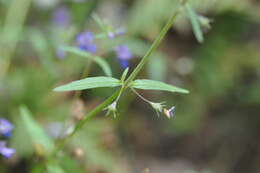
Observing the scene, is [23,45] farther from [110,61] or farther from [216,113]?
[216,113]

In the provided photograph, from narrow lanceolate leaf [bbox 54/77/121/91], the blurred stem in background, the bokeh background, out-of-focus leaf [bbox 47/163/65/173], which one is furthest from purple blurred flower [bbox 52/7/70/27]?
narrow lanceolate leaf [bbox 54/77/121/91]

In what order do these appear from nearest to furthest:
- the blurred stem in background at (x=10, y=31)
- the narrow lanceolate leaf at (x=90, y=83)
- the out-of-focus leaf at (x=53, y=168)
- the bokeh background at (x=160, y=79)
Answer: the narrow lanceolate leaf at (x=90, y=83) → the out-of-focus leaf at (x=53, y=168) → the blurred stem in background at (x=10, y=31) → the bokeh background at (x=160, y=79)

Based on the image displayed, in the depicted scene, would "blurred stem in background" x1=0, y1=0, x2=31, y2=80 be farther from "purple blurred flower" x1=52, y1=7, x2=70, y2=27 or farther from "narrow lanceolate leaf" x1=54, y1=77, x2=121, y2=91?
"narrow lanceolate leaf" x1=54, y1=77, x2=121, y2=91

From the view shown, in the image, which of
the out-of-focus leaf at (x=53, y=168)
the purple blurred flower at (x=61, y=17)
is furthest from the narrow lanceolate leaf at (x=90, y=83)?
the purple blurred flower at (x=61, y=17)

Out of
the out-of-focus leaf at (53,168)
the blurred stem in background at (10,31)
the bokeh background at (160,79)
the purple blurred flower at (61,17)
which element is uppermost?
the out-of-focus leaf at (53,168)

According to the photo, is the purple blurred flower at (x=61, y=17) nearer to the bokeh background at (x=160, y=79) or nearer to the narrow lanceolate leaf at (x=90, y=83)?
the bokeh background at (x=160, y=79)

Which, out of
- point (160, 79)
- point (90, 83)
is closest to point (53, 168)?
point (90, 83)
